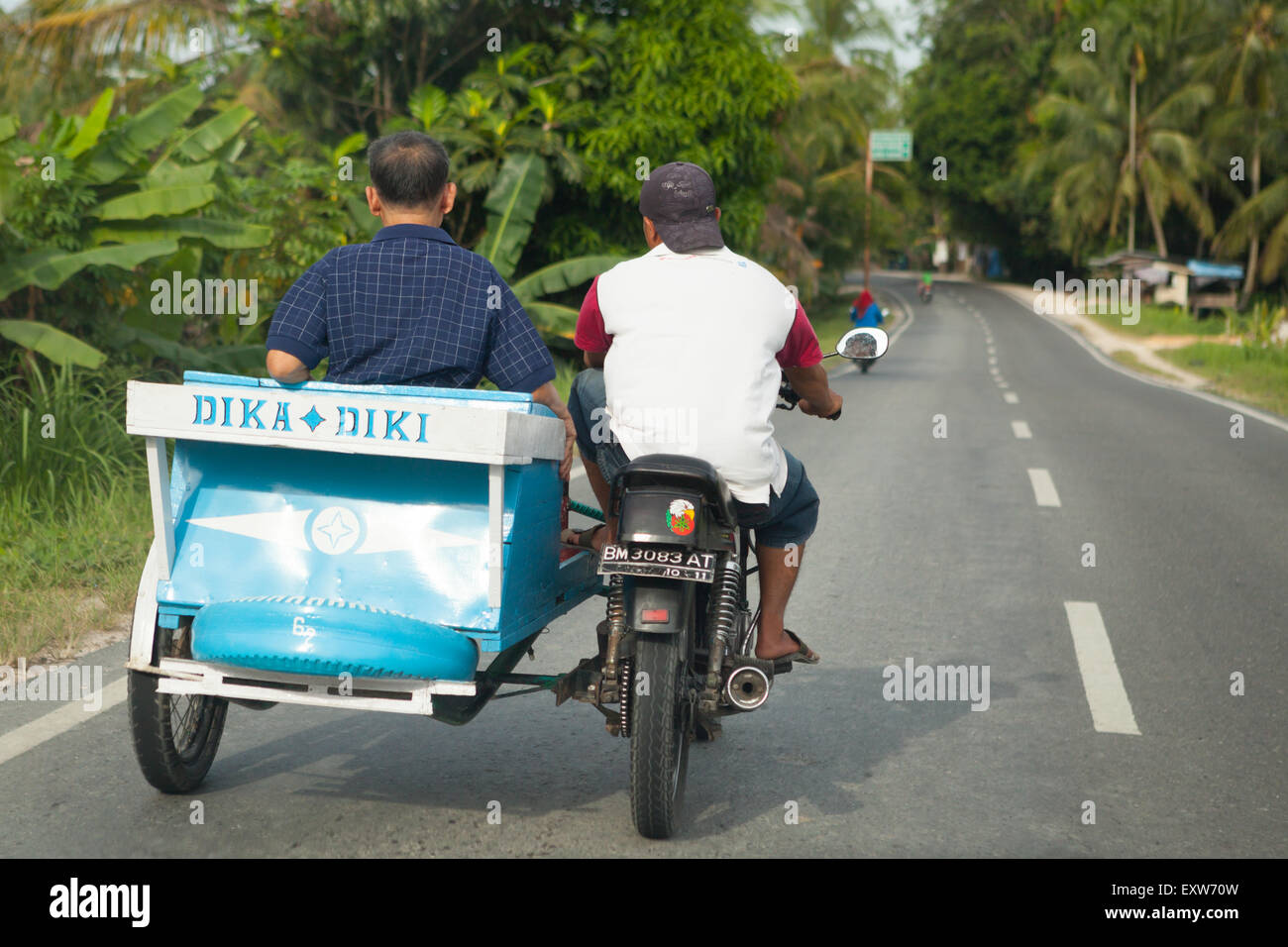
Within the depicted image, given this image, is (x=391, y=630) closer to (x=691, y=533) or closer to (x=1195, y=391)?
(x=691, y=533)

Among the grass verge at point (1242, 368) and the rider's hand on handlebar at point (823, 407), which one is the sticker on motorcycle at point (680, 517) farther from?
the grass verge at point (1242, 368)

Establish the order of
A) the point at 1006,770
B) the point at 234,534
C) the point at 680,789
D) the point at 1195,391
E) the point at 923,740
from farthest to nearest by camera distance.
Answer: the point at 1195,391
the point at 923,740
the point at 1006,770
the point at 680,789
the point at 234,534

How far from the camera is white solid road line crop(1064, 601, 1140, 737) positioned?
5188mm

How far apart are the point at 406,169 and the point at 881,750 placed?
2529 millimetres

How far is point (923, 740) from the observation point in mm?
4930

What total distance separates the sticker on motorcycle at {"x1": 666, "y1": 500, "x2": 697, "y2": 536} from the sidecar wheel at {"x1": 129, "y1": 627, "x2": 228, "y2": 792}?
1373 millimetres

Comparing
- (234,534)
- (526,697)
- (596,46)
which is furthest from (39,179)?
(596,46)

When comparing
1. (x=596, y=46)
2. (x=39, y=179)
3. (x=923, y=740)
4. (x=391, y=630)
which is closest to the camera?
(x=391, y=630)

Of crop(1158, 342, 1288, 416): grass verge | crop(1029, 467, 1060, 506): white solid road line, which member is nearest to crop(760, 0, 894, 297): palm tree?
Answer: crop(1158, 342, 1288, 416): grass verge

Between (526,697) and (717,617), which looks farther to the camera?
(526,697)

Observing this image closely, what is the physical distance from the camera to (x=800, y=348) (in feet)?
13.5

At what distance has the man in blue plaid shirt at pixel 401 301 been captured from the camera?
3.89 metres

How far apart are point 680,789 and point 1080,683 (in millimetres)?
2416

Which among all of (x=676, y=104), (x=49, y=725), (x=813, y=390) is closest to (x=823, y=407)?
(x=813, y=390)
